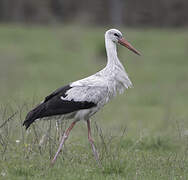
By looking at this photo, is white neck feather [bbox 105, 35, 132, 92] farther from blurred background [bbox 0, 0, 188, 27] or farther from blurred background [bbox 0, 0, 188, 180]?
blurred background [bbox 0, 0, 188, 27]

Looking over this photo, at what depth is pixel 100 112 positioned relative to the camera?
12.1m

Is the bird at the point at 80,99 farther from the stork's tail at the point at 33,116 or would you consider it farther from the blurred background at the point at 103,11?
the blurred background at the point at 103,11

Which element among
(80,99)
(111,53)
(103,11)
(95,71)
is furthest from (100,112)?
(103,11)

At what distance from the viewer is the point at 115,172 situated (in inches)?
252

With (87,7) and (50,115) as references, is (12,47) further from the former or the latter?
(50,115)

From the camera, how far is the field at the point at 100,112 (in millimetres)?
6598

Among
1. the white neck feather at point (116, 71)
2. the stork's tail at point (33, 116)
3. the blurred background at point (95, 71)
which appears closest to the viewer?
the stork's tail at point (33, 116)

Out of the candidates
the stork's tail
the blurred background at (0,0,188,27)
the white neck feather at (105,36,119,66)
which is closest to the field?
the stork's tail

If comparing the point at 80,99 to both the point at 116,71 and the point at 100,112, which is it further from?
the point at 100,112

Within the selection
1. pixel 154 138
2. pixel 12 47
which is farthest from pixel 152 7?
pixel 154 138

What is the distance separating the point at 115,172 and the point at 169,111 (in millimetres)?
6694

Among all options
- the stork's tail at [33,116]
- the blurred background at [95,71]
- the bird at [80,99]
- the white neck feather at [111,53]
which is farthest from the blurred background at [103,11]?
the stork's tail at [33,116]

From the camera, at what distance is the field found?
6.60m

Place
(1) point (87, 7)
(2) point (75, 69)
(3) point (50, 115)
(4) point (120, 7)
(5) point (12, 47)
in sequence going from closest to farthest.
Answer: (3) point (50, 115) → (2) point (75, 69) → (5) point (12, 47) → (4) point (120, 7) → (1) point (87, 7)
